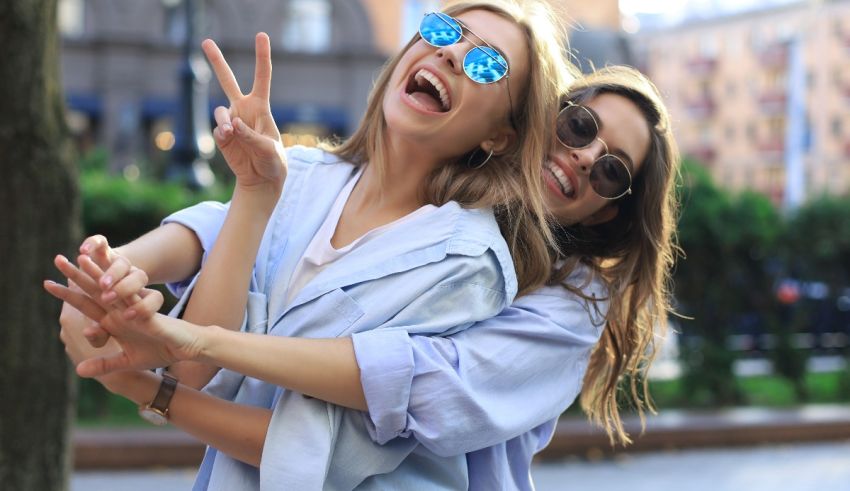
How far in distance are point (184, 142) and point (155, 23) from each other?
1658cm

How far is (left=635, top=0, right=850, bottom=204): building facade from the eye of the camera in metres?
55.7

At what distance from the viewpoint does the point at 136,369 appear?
5.62ft

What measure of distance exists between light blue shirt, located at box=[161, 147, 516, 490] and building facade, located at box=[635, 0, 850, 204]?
5532 cm

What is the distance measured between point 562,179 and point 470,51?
432 millimetres

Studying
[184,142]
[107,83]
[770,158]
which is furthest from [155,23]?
[770,158]

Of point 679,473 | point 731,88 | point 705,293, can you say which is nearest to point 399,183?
point 679,473

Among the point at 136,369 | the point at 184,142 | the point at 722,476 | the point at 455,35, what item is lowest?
the point at 722,476

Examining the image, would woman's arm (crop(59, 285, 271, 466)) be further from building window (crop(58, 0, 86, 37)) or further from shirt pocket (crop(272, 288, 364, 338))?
building window (crop(58, 0, 86, 37))

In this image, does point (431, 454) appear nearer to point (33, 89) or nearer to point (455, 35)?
point (455, 35)

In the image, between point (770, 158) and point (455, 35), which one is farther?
point (770, 158)

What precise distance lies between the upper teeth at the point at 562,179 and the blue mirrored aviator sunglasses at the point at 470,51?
0.35 metres

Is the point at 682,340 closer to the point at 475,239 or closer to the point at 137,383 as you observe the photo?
the point at 475,239

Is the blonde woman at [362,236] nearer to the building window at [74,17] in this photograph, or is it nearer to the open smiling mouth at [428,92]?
the open smiling mouth at [428,92]

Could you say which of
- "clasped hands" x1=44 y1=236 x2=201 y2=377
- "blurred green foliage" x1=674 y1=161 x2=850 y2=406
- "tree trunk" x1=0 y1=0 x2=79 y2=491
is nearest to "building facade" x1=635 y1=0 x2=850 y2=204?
"blurred green foliage" x1=674 y1=161 x2=850 y2=406
